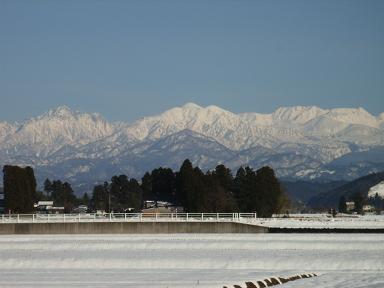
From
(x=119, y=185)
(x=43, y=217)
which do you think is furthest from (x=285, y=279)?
(x=119, y=185)

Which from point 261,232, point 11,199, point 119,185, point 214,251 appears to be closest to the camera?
point 214,251

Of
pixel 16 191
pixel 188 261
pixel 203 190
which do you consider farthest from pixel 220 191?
pixel 188 261

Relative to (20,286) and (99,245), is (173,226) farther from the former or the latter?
(20,286)

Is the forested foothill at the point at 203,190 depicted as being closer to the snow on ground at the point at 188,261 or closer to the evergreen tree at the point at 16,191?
the evergreen tree at the point at 16,191

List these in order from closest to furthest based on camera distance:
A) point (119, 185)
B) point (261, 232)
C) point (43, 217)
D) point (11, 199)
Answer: point (261, 232)
point (43, 217)
point (11, 199)
point (119, 185)

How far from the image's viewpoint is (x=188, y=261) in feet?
192

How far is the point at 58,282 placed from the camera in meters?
45.9

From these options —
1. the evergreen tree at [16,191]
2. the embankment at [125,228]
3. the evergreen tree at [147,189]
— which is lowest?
the embankment at [125,228]

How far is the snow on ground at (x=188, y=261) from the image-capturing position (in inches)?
1804

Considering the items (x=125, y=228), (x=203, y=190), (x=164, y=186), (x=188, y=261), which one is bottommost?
(x=188, y=261)

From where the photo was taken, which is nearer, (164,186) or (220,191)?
(220,191)

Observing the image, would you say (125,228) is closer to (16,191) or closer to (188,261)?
(16,191)

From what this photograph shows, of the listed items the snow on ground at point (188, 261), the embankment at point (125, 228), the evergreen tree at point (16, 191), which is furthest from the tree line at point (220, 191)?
the snow on ground at point (188, 261)

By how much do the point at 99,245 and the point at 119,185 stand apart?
111 m
